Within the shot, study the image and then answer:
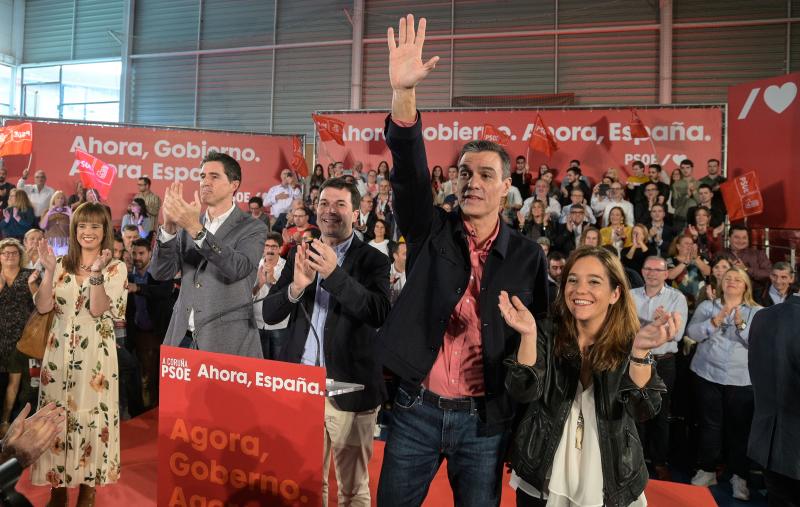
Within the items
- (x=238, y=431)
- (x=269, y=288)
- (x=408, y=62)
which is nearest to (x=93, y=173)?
(x=269, y=288)

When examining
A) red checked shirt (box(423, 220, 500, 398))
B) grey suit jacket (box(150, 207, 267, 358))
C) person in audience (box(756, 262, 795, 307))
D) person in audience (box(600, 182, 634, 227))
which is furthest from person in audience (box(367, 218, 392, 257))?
red checked shirt (box(423, 220, 500, 398))

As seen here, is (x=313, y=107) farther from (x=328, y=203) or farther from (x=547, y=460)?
(x=547, y=460)

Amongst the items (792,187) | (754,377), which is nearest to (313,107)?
(792,187)

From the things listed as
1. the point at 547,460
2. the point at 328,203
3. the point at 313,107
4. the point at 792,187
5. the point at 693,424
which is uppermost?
the point at 313,107

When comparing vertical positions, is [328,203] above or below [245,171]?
below

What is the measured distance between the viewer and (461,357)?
2.22 m

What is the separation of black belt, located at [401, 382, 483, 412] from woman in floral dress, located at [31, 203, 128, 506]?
85.1 inches

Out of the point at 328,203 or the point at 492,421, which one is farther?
the point at 328,203

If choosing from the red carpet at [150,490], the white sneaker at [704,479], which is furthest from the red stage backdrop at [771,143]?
the red carpet at [150,490]

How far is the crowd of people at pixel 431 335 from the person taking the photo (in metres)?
2.19

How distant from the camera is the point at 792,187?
309 inches

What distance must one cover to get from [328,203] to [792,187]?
704 cm

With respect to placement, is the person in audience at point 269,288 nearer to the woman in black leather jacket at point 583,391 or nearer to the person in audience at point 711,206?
the woman in black leather jacket at point 583,391

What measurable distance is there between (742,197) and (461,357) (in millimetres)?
7328
